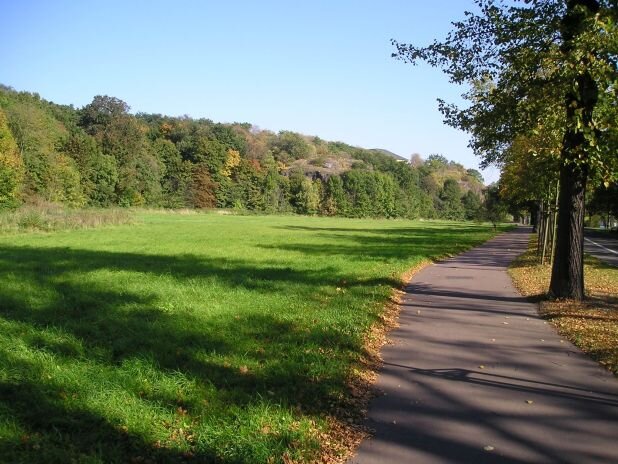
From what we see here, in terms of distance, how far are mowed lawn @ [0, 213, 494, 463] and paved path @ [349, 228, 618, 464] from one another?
0.59 meters

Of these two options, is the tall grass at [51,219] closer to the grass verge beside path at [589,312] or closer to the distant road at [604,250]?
the grass verge beside path at [589,312]

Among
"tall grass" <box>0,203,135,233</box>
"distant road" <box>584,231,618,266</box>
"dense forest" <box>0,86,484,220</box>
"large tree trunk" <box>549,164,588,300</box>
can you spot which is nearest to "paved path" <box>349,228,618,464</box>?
"large tree trunk" <box>549,164,588,300</box>

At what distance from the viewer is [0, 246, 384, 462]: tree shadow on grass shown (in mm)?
4270

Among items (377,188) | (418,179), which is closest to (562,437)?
(377,188)

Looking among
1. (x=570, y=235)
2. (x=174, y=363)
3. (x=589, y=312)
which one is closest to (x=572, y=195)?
(x=570, y=235)

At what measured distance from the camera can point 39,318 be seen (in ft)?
27.4

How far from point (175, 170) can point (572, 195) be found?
9263 centimetres

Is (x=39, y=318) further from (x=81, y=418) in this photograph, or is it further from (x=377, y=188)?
(x=377, y=188)

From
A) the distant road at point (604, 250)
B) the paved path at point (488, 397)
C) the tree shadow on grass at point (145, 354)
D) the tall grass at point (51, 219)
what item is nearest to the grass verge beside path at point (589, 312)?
the paved path at point (488, 397)

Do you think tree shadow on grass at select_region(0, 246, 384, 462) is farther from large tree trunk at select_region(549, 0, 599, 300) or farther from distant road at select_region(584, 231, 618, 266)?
distant road at select_region(584, 231, 618, 266)

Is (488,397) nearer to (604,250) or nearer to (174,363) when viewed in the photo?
(174,363)

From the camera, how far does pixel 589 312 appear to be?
379 inches

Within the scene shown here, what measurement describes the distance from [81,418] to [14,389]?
117 centimetres

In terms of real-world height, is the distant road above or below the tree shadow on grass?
above
